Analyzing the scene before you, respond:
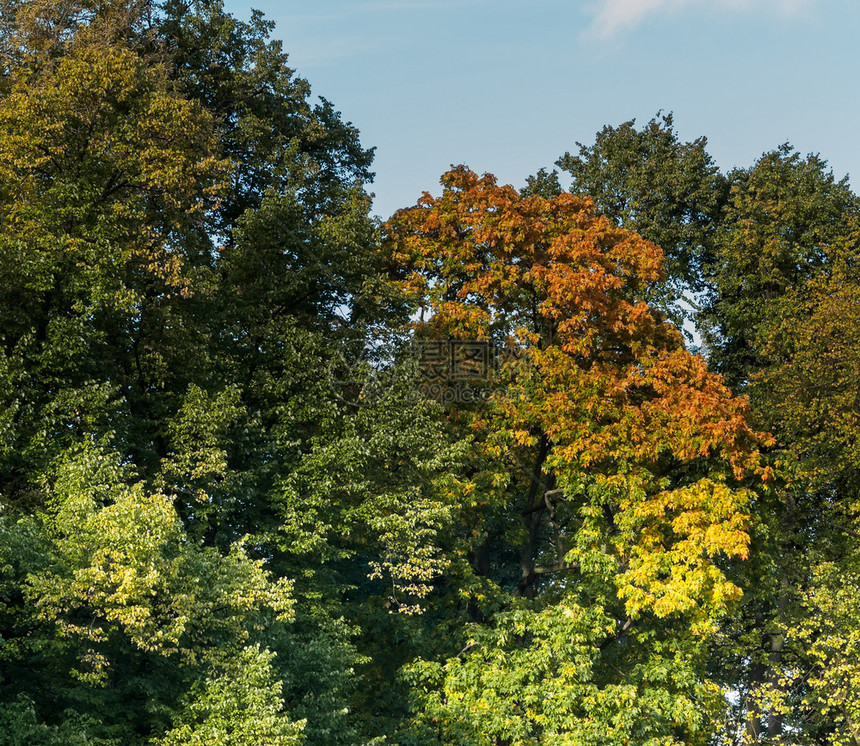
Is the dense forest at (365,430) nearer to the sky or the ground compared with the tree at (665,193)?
nearer to the ground

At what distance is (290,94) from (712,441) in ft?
51.4

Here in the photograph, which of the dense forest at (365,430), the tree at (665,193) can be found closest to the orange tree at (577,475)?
the dense forest at (365,430)

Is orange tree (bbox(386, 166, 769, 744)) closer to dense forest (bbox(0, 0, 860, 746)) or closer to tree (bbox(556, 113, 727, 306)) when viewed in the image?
dense forest (bbox(0, 0, 860, 746))

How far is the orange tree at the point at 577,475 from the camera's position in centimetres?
1978

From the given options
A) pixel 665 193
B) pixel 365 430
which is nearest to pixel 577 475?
pixel 365 430

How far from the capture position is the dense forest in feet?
54.0

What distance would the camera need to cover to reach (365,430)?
2267 cm

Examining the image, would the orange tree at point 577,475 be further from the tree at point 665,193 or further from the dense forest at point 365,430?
the tree at point 665,193

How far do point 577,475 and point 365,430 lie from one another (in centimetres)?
540

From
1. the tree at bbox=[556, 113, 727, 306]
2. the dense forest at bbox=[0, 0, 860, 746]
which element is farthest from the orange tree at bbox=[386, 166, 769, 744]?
the tree at bbox=[556, 113, 727, 306]

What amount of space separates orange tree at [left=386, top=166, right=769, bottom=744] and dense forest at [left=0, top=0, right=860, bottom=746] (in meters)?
0.11

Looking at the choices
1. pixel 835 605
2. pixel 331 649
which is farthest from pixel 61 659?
pixel 835 605

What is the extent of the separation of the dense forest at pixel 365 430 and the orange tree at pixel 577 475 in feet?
0.37

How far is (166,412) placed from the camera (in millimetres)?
21906
